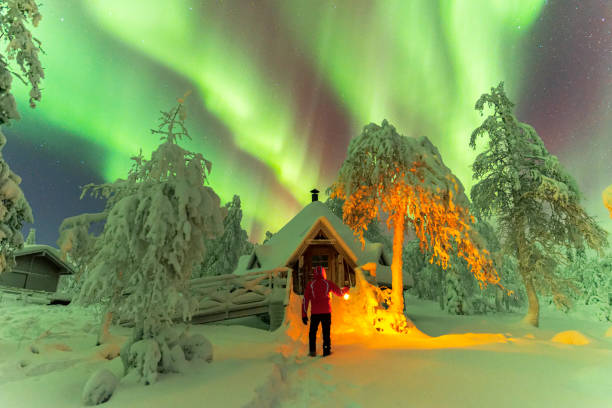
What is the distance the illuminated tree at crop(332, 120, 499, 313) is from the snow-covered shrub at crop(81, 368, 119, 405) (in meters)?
8.49

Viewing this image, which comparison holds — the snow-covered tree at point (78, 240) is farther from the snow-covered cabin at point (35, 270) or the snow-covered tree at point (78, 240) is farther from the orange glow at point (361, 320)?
the snow-covered cabin at point (35, 270)

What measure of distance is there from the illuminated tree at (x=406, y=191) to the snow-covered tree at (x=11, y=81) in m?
9.17

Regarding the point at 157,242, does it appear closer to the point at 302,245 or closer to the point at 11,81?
the point at 11,81

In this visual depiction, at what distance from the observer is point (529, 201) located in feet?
50.3

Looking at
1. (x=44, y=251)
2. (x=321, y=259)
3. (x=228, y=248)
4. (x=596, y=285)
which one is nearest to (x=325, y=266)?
(x=321, y=259)

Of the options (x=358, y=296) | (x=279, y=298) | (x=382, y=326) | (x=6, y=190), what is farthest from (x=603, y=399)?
(x=6, y=190)

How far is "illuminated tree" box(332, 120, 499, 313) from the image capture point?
9953 mm

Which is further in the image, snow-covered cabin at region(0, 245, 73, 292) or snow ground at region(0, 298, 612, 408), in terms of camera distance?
snow-covered cabin at region(0, 245, 73, 292)

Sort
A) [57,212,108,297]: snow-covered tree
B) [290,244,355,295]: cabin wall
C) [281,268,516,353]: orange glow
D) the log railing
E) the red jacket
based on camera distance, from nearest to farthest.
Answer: [57,212,108,297]: snow-covered tree < the red jacket < [281,268,516,353]: orange glow < the log railing < [290,244,355,295]: cabin wall

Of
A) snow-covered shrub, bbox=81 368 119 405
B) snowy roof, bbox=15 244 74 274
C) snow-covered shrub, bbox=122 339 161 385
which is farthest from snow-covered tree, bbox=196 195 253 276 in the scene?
snow-covered shrub, bbox=81 368 119 405

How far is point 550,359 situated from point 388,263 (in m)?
14.4

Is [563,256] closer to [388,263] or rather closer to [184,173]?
[388,263]

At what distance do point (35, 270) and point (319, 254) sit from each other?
2470cm

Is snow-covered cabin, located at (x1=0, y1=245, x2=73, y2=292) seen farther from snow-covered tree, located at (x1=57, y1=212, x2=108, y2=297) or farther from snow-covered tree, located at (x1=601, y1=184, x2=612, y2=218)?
snow-covered tree, located at (x1=601, y1=184, x2=612, y2=218)
